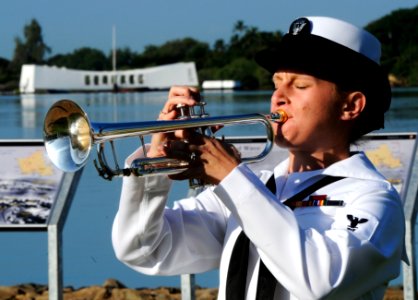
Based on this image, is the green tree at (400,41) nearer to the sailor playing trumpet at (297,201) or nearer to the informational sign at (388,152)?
the informational sign at (388,152)

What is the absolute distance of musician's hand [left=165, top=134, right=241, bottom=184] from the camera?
8.13 ft

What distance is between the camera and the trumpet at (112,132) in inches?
103

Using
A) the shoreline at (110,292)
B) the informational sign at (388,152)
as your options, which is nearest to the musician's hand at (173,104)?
the informational sign at (388,152)

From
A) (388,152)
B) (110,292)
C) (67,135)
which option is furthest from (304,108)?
(110,292)

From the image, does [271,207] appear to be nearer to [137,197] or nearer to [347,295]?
[347,295]

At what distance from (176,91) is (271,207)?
43 cm

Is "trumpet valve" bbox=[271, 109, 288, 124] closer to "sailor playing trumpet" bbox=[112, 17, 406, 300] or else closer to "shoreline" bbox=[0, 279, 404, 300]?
"sailor playing trumpet" bbox=[112, 17, 406, 300]

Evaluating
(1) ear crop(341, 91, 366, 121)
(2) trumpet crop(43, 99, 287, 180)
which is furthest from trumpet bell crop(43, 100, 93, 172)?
(1) ear crop(341, 91, 366, 121)

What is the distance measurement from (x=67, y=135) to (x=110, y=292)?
12.8 ft

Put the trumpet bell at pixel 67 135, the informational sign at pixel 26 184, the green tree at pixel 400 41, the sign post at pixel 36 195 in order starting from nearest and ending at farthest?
the trumpet bell at pixel 67 135 < the sign post at pixel 36 195 < the informational sign at pixel 26 184 < the green tree at pixel 400 41

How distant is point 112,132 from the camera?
2645 mm

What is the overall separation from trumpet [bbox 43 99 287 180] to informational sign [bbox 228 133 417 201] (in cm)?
228

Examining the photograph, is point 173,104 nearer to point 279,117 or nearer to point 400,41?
point 279,117

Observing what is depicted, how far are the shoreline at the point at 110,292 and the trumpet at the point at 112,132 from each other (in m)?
3.61
